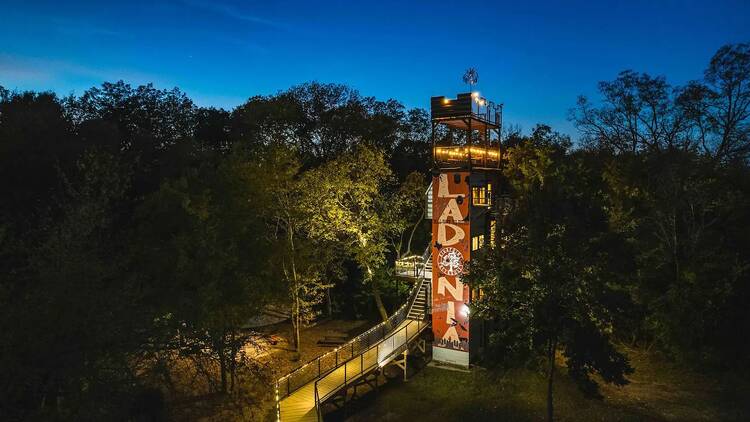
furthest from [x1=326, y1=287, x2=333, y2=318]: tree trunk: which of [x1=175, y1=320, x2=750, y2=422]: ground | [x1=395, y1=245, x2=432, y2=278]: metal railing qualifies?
[x1=175, y1=320, x2=750, y2=422]: ground

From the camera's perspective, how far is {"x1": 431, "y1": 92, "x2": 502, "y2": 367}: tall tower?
65.2ft

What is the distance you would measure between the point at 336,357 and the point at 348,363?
111 centimetres

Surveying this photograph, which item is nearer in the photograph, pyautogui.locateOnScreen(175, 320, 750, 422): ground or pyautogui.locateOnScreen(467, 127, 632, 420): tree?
pyautogui.locateOnScreen(467, 127, 632, 420): tree

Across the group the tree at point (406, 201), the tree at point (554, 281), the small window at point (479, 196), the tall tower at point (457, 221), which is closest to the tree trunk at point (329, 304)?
the tree at point (406, 201)

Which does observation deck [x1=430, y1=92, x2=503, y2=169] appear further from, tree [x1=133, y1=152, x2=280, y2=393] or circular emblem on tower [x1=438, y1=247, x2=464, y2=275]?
tree [x1=133, y1=152, x2=280, y2=393]

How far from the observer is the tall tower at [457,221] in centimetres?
1986

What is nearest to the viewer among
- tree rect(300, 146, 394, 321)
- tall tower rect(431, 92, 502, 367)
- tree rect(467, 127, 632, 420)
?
tree rect(467, 127, 632, 420)

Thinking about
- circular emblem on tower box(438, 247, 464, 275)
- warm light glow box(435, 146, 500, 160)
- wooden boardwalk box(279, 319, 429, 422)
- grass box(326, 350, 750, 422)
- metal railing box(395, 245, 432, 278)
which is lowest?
grass box(326, 350, 750, 422)

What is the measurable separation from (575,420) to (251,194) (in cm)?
1361

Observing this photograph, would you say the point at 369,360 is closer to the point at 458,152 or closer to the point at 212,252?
the point at 212,252

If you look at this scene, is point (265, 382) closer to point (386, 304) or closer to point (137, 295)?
point (137, 295)

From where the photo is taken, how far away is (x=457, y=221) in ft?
65.4

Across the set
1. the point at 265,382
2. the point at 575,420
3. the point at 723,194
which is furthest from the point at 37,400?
the point at 723,194

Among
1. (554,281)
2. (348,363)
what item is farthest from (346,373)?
(554,281)
